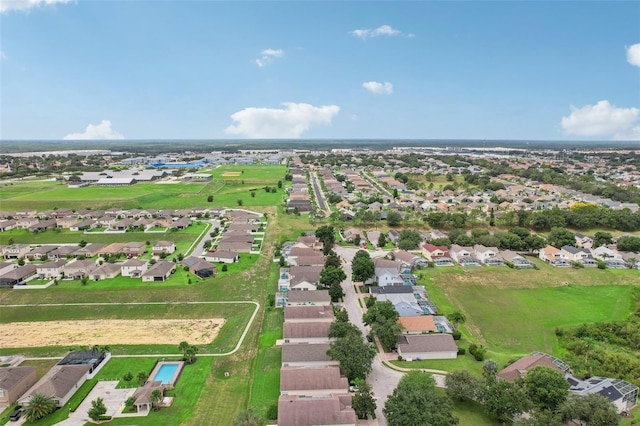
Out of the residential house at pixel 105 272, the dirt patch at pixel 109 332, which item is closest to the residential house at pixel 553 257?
the dirt patch at pixel 109 332

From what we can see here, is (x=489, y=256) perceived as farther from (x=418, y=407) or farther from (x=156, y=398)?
(x=156, y=398)

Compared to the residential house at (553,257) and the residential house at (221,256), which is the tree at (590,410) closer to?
the residential house at (553,257)

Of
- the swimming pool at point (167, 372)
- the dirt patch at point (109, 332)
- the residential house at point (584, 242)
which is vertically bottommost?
the swimming pool at point (167, 372)

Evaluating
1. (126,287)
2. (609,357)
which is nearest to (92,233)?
(126,287)

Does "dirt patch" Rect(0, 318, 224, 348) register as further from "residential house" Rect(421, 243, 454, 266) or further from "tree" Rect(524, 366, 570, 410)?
"residential house" Rect(421, 243, 454, 266)

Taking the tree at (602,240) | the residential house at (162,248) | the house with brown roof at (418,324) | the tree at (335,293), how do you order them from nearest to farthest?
the house with brown roof at (418,324)
the tree at (335,293)
the residential house at (162,248)
the tree at (602,240)

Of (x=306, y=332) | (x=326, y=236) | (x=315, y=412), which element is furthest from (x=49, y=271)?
(x=315, y=412)
